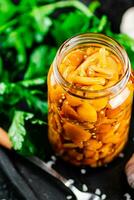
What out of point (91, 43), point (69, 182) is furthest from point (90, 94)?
point (69, 182)

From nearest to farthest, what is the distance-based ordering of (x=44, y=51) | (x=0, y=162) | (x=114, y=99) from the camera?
(x=114, y=99) → (x=0, y=162) → (x=44, y=51)

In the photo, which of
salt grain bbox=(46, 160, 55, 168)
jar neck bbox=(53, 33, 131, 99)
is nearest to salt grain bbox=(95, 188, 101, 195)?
salt grain bbox=(46, 160, 55, 168)

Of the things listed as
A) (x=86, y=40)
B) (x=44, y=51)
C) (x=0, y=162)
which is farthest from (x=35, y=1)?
(x=0, y=162)

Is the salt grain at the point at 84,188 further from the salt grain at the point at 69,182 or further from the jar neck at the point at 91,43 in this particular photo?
the jar neck at the point at 91,43

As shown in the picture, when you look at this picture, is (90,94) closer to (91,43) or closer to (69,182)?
(91,43)

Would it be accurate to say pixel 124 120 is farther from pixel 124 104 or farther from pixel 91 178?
pixel 91 178

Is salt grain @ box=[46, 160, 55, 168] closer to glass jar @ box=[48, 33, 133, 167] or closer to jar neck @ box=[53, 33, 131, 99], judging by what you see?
glass jar @ box=[48, 33, 133, 167]
